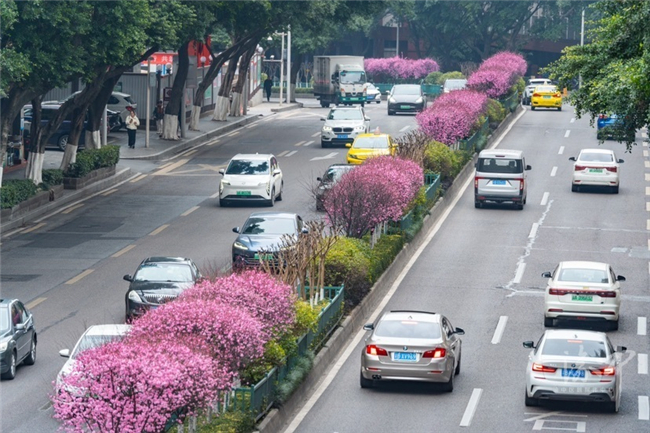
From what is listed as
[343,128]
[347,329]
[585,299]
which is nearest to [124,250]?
[347,329]

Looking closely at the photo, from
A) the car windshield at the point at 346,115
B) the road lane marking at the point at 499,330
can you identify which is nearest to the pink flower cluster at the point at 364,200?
the road lane marking at the point at 499,330

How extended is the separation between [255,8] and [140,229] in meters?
17.0

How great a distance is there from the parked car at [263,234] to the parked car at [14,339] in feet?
24.5

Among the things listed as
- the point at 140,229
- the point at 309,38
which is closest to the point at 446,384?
the point at 140,229

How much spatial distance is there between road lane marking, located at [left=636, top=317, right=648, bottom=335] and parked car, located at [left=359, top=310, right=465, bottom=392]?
7.02 meters

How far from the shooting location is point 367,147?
4944 centimetres

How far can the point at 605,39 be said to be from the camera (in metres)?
25.5

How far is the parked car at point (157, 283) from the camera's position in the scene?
26641 millimetres

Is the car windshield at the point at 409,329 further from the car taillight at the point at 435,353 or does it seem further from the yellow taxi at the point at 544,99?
the yellow taxi at the point at 544,99

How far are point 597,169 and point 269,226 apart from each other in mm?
17823

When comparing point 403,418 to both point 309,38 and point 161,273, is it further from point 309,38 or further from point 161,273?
point 309,38

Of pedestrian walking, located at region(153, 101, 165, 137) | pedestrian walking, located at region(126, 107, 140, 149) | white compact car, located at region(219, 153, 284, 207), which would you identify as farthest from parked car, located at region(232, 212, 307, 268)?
pedestrian walking, located at region(153, 101, 165, 137)

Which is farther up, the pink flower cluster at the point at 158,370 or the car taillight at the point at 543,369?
the pink flower cluster at the point at 158,370

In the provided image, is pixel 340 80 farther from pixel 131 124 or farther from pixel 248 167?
pixel 248 167
